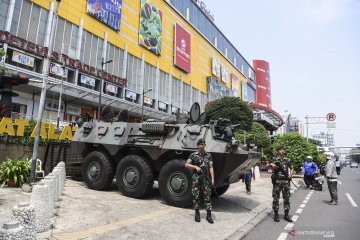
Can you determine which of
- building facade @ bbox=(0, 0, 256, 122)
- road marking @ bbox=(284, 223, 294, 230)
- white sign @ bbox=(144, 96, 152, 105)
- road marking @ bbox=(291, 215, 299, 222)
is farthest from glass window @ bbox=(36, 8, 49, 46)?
road marking @ bbox=(284, 223, 294, 230)

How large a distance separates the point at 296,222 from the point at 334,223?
87 centimetres

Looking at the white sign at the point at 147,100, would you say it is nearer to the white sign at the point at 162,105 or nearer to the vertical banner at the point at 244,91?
the white sign at the point at 162,105

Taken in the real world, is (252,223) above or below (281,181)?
below

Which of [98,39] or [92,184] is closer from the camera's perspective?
[92,184]

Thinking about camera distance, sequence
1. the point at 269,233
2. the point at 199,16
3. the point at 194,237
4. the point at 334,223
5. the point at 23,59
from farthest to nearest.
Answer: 1. the point at 199,16
2. the point at 23,59
3. the point at 334,223
4. the point at 269,233
5. the point at 194,237

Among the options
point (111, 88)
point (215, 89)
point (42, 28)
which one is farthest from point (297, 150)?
point (215, 89)

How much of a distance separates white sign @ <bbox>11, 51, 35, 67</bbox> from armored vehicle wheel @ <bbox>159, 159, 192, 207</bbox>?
22444 mm

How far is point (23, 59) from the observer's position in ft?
82.6

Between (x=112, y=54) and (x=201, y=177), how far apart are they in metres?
32.2

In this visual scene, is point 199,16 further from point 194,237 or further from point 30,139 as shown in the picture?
point 194,237

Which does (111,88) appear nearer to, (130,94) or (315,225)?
(130,94)

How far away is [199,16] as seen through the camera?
61406 mm

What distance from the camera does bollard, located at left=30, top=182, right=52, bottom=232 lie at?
4727mm

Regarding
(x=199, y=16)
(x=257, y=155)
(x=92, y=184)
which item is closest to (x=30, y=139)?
(x=92, y=184)
